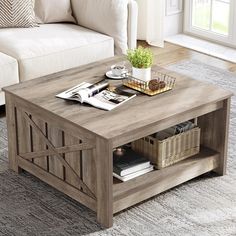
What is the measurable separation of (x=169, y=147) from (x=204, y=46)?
238 cm

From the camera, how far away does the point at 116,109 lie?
3570mm

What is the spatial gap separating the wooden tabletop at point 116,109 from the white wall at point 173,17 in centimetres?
215

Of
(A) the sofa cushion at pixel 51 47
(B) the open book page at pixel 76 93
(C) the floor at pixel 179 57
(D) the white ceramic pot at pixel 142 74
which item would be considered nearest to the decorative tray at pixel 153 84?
(D) the white ceramic pot at pixel 142 74

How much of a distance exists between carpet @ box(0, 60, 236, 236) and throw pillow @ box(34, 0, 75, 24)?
4.66 feet

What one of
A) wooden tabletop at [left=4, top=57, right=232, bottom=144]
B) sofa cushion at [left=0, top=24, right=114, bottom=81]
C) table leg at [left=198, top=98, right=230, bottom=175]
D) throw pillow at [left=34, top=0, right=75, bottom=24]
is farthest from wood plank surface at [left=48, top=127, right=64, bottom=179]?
throw pillow at [left=34, top=0, right=75, bottom=24]

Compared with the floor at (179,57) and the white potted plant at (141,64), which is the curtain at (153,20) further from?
the white potted plant at (141,64)

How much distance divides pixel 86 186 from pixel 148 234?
37cm

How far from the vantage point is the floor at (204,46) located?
572 centimetres

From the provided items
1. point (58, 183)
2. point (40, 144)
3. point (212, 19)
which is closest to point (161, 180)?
point (58, 183)

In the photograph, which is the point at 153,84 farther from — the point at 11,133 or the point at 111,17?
the point at 111,17

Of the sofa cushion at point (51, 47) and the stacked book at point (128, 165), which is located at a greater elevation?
the sofa cushion at point (51, 47)

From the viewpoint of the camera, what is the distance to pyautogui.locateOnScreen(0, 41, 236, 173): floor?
5535 millimetres

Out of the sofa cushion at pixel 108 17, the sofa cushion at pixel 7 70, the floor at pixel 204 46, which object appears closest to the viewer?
the sofa cushion at pixel 7 70

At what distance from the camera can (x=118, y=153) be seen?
3688 millimetres
